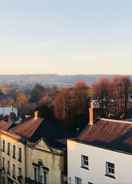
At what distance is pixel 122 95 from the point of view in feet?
430

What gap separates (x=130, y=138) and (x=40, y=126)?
1590cm

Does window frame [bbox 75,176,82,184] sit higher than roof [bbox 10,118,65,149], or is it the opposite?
roof [bbox 10,118,65,149]

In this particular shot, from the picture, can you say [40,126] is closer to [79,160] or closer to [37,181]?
[37,181]

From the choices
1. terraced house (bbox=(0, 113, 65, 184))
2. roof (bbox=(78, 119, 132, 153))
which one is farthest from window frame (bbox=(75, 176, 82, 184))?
roof (bbox=(78, 119, 132, 153))

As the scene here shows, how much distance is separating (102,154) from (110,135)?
8.51 feet

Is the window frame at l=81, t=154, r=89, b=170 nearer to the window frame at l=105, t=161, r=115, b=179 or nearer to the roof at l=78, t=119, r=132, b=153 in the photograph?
the roof at l=78, t=119, r=132, b=153

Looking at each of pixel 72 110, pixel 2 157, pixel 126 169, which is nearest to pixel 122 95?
pixel 72 110

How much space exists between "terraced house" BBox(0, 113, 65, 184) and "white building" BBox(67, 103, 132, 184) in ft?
7.63

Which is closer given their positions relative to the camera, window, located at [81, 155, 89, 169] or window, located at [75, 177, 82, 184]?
window, located at [81, 155, 89, 169]

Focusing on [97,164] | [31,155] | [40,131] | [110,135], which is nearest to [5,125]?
[40,131]

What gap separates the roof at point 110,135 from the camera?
3328 centimetres

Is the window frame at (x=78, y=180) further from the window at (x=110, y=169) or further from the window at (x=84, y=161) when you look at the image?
the window at (x=110, y=169)

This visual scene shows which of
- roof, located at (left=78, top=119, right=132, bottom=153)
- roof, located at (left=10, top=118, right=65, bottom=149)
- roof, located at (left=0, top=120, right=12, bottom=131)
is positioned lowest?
roof, located at (left=0, top=120, right=12, bottom=131)

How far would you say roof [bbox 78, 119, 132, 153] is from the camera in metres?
33.3
